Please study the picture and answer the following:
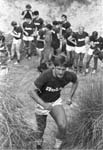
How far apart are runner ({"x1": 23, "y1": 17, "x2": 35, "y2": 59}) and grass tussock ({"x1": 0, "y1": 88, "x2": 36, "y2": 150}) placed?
5.21 meters

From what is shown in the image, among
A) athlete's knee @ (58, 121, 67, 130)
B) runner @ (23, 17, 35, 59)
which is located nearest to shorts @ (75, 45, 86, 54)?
runner @ (23, 17, 35, 59)

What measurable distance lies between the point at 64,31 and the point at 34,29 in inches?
41.6

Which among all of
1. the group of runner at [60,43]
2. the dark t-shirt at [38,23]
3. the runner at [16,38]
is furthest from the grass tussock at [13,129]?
the dark t-shirt at [38,23]

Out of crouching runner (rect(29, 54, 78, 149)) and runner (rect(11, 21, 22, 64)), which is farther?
runner (rect(11, 21, 22, 64))

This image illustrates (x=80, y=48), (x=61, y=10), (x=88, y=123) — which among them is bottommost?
(x=61, y=10)

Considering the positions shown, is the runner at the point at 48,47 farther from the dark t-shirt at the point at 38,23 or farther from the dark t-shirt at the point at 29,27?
the dark t-shirt at the point at 38,23

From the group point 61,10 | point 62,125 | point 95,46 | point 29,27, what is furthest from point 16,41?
point 62,125

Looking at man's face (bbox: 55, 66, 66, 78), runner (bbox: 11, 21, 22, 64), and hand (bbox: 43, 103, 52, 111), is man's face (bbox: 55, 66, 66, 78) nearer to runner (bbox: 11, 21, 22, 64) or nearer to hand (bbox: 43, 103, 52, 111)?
hand (bbox: 43, 103, 52, 111)

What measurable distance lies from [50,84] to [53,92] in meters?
0.17

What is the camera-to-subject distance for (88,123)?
6.08 m

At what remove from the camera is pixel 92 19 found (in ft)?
50.6

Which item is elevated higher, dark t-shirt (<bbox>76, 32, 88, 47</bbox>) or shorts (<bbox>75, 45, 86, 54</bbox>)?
dark t-shirt (<bbox>76, 32, 88, 47</bbox>)

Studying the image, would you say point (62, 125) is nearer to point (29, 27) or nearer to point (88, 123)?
point (88, 123)

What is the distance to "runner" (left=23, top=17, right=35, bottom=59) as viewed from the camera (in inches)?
440
